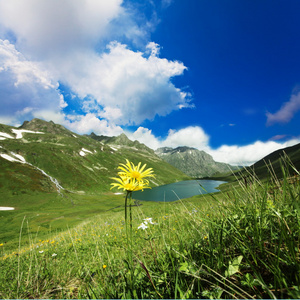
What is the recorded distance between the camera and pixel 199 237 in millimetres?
2752

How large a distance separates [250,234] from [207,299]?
3.77ft

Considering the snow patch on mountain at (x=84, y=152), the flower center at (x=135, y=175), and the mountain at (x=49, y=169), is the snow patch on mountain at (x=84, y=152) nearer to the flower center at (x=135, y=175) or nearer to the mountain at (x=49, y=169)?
the mountain at (x=49, y=169)

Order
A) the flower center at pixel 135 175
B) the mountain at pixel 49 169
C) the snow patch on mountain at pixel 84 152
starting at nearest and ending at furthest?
1. the flower center at pixel 135 175
2. the mountain at pixel 49 169
3. the snow patch on mountain at pixel 84 152

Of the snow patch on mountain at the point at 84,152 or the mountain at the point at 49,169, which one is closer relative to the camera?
the mountain at the point at 49,169

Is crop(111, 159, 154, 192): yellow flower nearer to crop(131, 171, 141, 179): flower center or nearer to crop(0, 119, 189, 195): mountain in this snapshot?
crop(131, 171, 141, 179): flower center

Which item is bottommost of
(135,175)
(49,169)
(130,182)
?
(130,182)

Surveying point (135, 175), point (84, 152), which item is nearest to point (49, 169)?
point (84, 152)

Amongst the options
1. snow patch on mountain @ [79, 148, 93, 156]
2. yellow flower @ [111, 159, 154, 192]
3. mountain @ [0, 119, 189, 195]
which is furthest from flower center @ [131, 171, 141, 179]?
snow patch on mountain @ [79, 148, 93, 156]

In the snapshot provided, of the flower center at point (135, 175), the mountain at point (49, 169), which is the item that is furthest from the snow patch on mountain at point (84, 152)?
the flower center at point (135, 175)

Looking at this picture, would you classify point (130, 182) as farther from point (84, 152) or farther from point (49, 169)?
point (84, 152)

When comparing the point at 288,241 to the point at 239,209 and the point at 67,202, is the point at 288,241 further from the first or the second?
the point at 67,202

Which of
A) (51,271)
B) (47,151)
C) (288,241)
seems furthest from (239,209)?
(47,151)

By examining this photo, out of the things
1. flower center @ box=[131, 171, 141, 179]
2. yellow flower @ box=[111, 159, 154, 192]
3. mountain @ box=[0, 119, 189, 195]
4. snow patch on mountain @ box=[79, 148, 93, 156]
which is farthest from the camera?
snow patch on mountain @ box=[79, 148, 93, 156]

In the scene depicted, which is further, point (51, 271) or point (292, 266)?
point (51, 271)
